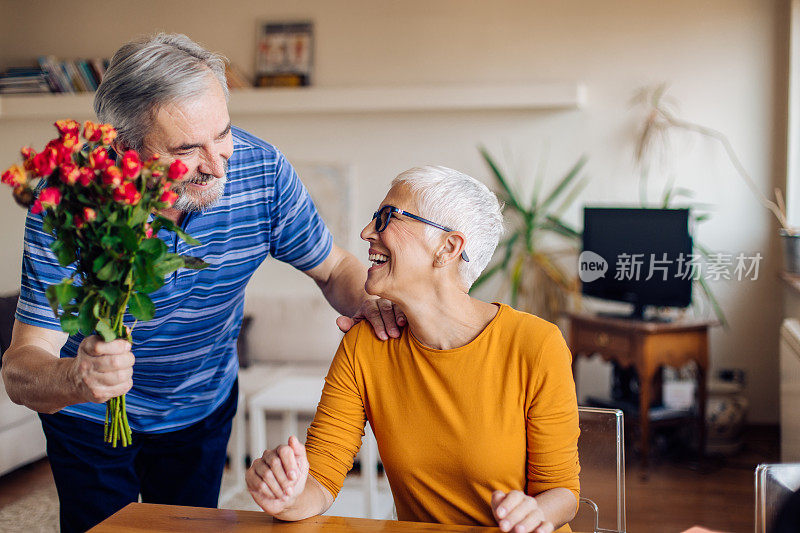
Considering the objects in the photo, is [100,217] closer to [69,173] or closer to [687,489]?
[69,173]

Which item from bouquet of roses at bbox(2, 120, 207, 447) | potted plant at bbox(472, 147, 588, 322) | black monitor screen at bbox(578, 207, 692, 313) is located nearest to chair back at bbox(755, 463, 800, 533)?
bouquet of roses at bbox(2, 120, 207, 447)

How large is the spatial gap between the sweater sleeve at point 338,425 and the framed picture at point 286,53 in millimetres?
3609

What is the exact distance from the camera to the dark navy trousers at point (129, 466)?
1768 mm

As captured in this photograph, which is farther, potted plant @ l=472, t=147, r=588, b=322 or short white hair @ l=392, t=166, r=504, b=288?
potted plant @ l=472, t=147, r=588, b=322

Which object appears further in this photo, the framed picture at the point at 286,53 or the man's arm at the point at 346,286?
the framed picture at the point at 286,53

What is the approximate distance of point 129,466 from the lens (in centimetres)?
185

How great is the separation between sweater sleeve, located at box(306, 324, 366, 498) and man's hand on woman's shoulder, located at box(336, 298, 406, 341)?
0.05 m

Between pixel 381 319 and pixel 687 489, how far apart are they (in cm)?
269

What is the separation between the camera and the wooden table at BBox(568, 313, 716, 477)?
12.4 feet

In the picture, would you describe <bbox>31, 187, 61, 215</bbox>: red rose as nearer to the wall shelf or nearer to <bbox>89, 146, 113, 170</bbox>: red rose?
<bbox>89, 146, 113, 170</bbox>: red rose

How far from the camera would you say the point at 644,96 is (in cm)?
449

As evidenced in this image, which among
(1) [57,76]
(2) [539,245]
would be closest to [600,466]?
(2) [539,245]

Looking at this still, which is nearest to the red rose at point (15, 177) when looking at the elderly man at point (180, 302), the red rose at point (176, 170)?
the red rose at point (176, 170)

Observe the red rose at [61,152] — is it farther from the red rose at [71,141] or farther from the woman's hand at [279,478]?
the woman's hand at [279,478]
